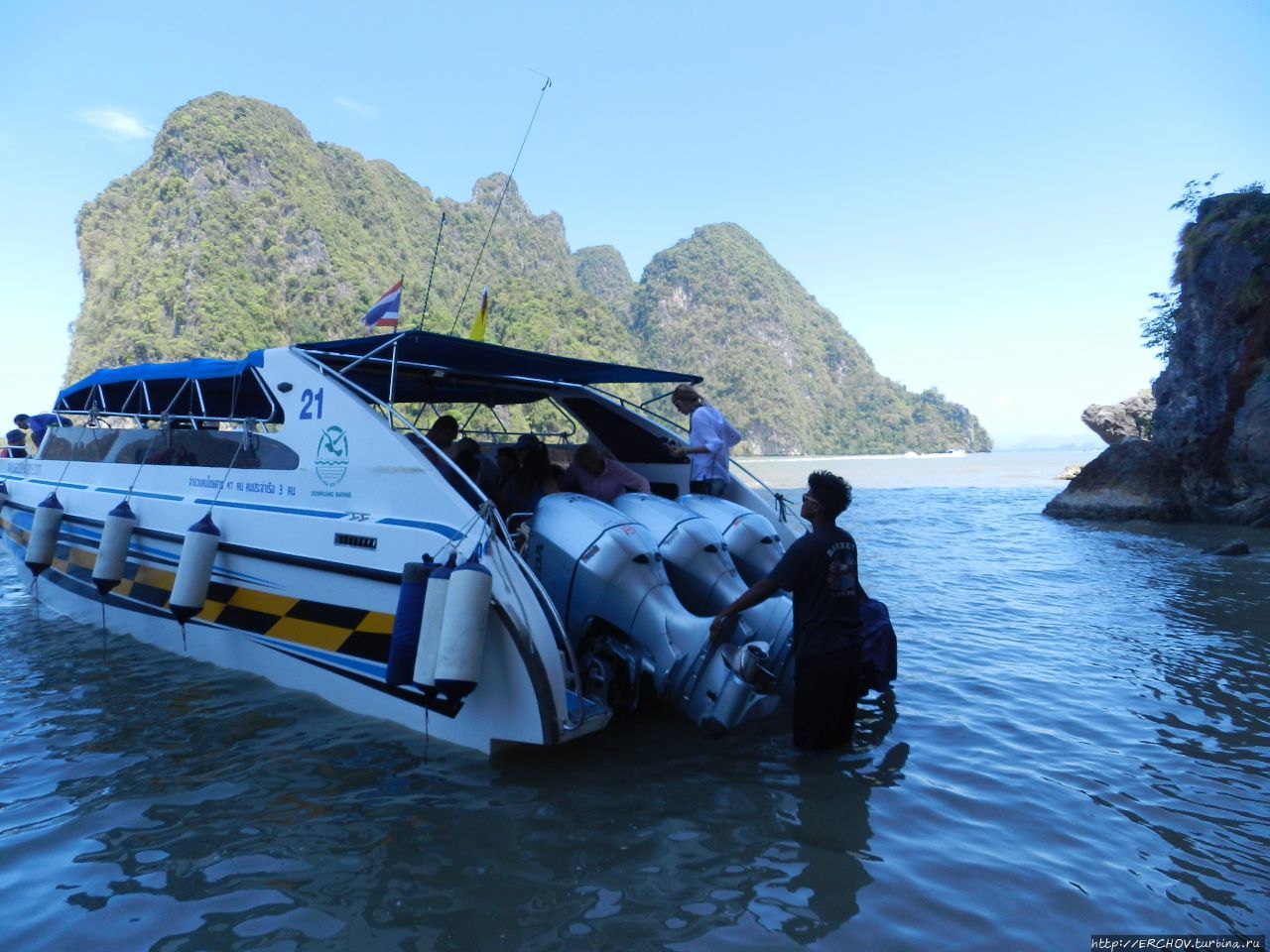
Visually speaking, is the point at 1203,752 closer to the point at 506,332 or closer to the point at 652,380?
the point at 652,380

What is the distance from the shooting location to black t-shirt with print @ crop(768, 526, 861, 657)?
378 centimetres

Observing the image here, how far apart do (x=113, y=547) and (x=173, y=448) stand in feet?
2.68

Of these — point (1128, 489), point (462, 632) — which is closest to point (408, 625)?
point (462, 632)

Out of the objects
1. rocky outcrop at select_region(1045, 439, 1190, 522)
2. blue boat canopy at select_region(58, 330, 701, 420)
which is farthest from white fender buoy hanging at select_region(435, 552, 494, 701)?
rocky outcrop at select_region(1045, 439, 1190, 522)

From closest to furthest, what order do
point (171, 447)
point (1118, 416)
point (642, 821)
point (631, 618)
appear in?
point (642, 821) < point (631, 618) < point (171, 447) < point (1118, 416)

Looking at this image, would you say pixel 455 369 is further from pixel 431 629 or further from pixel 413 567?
pixel 431 629

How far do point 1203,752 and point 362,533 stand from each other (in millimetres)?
4676

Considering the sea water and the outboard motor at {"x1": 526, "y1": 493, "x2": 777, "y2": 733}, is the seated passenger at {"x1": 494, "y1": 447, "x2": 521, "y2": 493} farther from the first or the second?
the sea water

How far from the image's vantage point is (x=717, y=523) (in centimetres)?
511

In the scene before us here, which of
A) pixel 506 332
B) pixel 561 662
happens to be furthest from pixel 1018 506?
pixel 506 332

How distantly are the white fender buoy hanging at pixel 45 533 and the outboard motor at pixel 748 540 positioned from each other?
5.57m

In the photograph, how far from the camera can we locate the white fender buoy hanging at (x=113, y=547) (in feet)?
18.7

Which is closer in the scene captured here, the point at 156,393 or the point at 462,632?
the point at 462,632

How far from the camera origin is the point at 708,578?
446 cm
